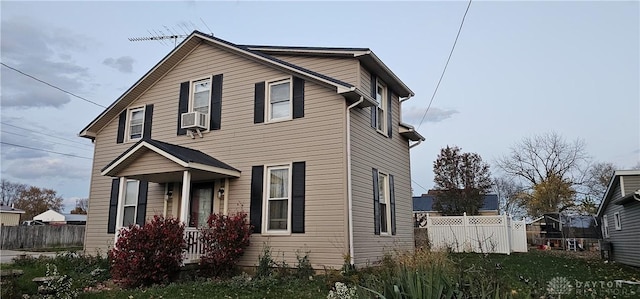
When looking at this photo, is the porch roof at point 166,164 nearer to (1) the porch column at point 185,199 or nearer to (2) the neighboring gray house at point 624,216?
(1) the porch column at point 185,199

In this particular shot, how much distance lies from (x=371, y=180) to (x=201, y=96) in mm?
5392

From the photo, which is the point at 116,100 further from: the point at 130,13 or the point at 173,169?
the point at 173,169

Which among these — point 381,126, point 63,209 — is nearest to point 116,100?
point 381,126

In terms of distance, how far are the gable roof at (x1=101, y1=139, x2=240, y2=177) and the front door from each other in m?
0.90

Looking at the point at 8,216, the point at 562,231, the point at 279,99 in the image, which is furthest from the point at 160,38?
the point at 8,216

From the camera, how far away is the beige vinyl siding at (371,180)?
32.6 feet

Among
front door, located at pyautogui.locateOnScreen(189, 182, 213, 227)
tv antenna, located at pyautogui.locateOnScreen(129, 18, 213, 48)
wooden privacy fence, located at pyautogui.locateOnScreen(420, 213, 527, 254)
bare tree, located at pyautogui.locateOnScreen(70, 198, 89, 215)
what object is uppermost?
tv antenna, located at pyautogui.locateOnScreen(129, 18, 213, 48)

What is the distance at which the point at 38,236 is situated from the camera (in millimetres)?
25984

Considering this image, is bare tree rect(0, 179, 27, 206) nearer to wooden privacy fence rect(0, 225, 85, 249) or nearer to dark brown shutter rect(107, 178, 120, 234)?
wooden privacy fence rect(0, 225, 85, 249)

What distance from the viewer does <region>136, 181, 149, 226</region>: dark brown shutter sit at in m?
12.0

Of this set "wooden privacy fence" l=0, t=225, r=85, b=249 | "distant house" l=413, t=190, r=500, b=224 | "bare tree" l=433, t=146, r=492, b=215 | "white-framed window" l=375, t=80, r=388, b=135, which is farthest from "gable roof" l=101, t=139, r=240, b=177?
"distant house" l=413, t=190, r=500, b=224

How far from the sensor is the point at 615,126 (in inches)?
628

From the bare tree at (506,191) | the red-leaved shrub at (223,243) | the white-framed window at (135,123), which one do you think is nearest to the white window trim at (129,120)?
the white-framed window at (135,123)

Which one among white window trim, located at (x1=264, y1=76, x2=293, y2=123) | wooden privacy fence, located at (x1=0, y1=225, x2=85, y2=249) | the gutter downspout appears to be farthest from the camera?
wooden privacy fence, located at (x1=0, y1=225, x2=85, y2=249)
